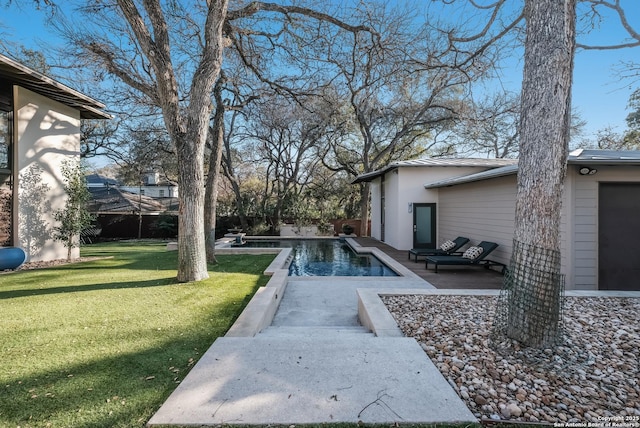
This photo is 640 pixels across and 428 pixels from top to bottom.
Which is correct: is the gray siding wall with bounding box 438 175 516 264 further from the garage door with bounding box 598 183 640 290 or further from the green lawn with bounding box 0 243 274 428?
the green lawn with bounding box 0 243 274 428

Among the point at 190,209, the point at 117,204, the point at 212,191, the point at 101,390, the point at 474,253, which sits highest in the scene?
the point at 117,204

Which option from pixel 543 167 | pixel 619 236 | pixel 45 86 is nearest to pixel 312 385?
pixel 543 167

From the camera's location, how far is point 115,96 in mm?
11250

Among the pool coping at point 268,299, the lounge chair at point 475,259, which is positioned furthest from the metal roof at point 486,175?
the pool coping at point 268,299

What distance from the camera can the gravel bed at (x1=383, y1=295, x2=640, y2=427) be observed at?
7.72 ft

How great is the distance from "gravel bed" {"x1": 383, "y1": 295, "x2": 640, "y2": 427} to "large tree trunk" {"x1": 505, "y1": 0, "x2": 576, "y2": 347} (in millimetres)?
376

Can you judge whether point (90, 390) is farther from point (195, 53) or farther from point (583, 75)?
point (583, 75)

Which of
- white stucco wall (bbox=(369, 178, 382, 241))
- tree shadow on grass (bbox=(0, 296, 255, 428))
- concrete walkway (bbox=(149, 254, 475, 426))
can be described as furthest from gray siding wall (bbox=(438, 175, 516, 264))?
tree shadow on grass (bbox=(0, 296, 255, 428))

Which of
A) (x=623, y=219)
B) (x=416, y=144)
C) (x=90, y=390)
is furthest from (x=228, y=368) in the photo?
(x=416, y=144)

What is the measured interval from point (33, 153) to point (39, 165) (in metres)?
0.34

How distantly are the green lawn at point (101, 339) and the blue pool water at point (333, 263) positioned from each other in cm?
240

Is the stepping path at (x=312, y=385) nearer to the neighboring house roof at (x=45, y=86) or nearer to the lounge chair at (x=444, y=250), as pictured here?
the lounge chair at (x=444, y=250)

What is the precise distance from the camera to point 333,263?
408 inches

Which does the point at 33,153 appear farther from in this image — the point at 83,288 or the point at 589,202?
the point at 589,202
